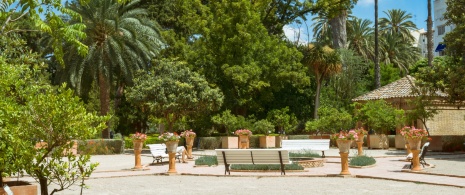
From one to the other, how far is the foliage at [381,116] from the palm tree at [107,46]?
1331cm

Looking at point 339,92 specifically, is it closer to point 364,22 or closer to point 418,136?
point 364,22

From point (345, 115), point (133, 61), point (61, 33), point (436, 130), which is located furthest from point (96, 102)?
point (61, 33)

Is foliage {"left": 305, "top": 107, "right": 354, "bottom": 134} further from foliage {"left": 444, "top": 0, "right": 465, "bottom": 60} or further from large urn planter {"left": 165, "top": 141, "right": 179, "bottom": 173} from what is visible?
large urn planter {"left": 165, "top": 141, "right": 179, "bottom": 173}

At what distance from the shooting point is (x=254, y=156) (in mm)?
16688

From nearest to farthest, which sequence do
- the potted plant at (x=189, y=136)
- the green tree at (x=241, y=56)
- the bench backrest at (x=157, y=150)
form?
1. the bench backrest at (x=157, y=150)
2. the potted plant at (x=189, y=136)
3. the green tree at (x=241, y=56)

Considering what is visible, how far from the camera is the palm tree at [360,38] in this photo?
198 ft

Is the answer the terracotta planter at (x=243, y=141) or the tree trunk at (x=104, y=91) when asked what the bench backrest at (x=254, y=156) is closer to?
the terracotta planter at (x=243, y=141)

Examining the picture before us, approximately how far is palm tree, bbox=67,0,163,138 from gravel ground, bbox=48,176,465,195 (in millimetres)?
17630

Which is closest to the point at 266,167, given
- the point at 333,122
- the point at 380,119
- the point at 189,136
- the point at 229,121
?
the point at 189,136

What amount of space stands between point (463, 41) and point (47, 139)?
2347 cm

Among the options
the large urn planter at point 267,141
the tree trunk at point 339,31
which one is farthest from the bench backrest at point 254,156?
the tree trunk at point 339,31

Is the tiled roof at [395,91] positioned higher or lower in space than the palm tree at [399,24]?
lower

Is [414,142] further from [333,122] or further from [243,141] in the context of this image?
[333,122]

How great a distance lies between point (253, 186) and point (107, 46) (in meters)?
21.0
